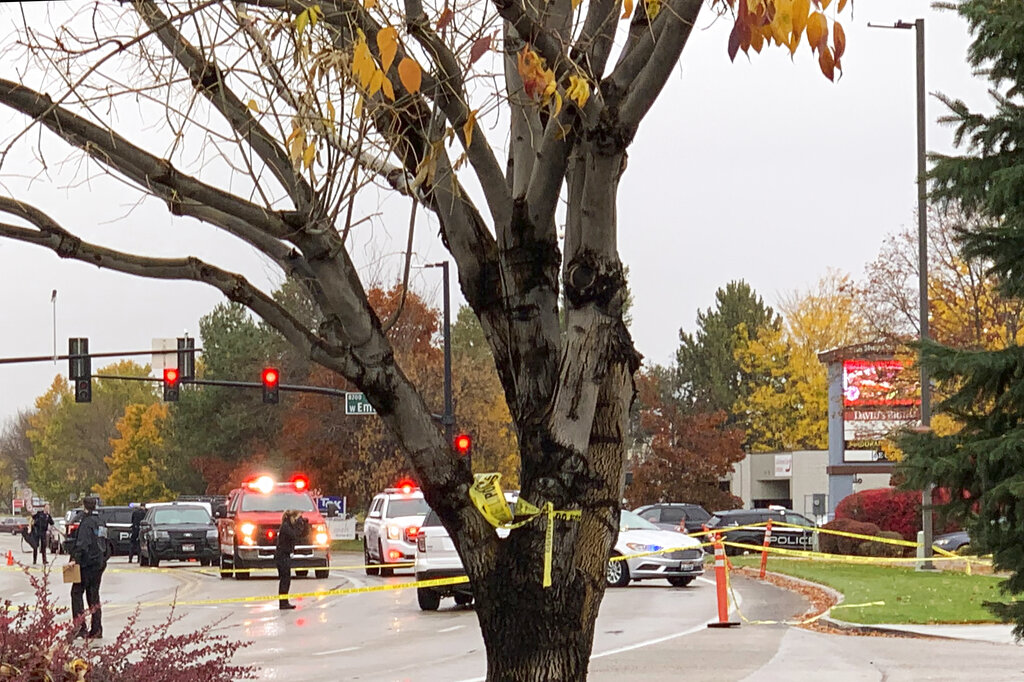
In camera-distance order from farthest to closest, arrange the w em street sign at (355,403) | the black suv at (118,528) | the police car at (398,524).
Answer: the black suv at (118,528) < the w em street sign at (355,403) < the police car at (398,524)

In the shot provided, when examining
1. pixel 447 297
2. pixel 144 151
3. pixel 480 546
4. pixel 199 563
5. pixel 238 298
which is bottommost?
pixel 199 563

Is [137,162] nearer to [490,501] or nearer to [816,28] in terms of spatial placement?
[490,501]

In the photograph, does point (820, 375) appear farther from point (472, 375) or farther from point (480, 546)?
point (480, 546)

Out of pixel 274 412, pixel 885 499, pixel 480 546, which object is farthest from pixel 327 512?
pixel 480 546

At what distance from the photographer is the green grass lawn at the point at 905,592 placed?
1945cm

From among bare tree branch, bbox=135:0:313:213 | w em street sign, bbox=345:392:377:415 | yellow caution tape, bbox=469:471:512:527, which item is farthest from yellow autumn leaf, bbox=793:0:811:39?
w em street sign, bbox=345:392:377:415

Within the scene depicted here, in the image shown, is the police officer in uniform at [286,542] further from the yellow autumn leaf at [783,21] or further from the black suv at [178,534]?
the yellow autumn leaf at [783,21]

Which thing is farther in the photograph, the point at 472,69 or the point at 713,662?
the point at 713,662

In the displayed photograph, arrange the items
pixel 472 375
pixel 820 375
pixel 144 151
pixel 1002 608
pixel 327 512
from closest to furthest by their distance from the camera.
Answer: pixel 144 151 → pixel 1002 608 → pixel 327 512 → pixel 472 375 → pixel 820 375

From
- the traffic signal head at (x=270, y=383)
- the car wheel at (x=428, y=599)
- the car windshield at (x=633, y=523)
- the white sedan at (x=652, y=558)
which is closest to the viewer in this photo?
the car wheel at (x=428, y=599)

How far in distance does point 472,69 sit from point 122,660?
2938 mm

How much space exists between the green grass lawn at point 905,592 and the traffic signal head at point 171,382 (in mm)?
Answer: 16664

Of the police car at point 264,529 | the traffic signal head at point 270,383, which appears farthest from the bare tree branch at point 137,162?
the traffic signal head at point 270,383

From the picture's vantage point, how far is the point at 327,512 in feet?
165
